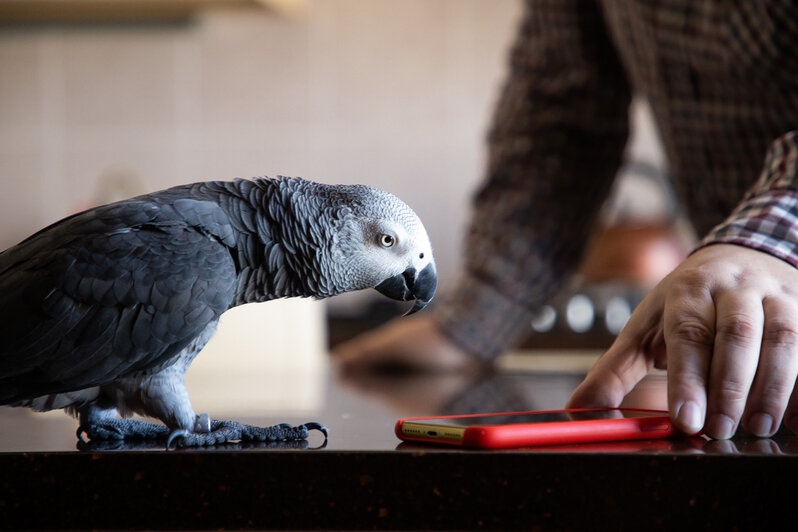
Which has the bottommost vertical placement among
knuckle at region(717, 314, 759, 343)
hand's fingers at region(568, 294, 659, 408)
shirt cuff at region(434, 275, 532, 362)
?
shirt cuff at region(434, 275, 532, 362)

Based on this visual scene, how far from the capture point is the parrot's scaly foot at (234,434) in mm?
406

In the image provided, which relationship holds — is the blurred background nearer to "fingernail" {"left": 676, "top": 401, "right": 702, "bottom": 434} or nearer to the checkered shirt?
the checkered shirt

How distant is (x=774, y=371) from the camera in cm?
46

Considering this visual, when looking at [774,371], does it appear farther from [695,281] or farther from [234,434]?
[234,434]

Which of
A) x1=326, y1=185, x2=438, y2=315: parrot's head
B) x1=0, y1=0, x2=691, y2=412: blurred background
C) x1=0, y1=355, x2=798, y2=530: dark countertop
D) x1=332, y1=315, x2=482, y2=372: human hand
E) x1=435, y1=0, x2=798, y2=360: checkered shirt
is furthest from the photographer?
x1=0, y1=0, x2=691, y2=412: blurred background

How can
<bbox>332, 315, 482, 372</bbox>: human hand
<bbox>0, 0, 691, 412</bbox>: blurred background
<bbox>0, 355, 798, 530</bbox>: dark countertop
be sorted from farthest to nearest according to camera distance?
<bbox>0, 0, 691, 412</bbox>: blurred background, <bbox>332, 315, 482, 372</bbox>: human hand, <bbox>0, 355, 798, 530</bbox>: dark countertop

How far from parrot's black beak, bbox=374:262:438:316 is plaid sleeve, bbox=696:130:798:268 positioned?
0.22 meters

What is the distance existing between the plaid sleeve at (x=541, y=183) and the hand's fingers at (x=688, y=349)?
677 millimetres

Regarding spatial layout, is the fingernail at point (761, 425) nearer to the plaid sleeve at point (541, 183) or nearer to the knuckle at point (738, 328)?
the knuckle at point (738, 328)

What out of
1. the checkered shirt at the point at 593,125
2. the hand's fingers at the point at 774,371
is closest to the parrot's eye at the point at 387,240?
the hand's fingers at the point at 774,371

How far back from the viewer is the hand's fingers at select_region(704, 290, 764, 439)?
0.44 meters

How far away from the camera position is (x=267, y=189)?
18.0 inches

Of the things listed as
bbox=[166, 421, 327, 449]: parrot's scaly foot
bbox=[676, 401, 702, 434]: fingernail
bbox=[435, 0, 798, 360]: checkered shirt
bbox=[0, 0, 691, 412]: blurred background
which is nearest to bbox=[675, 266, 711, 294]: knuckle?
bbox=[676, 401, 702, 434]: fingernail

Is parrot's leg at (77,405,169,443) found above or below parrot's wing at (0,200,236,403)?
below
